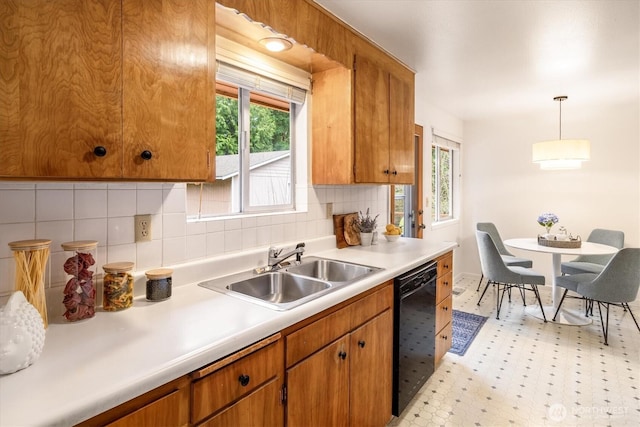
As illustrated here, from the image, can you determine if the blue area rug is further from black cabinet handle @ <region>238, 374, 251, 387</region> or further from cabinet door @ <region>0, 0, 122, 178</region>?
cabinet door @ <region>0, 0, 122, 178</region>

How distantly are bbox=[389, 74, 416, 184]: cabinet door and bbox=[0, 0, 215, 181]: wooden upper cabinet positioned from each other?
1579 mm

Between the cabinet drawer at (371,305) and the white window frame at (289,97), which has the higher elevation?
the white window frame at (289,97)

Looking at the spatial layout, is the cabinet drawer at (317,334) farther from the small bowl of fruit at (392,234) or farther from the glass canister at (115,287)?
the small bowl of fruit at (392,234)

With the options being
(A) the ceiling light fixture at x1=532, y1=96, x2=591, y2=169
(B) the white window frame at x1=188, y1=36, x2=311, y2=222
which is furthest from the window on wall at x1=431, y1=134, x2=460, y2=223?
(B) the white window frame at x1=188, y1=36, x2=311, y2=222

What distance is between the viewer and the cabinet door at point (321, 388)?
1252mm

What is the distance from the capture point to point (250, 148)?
2080 millimetres

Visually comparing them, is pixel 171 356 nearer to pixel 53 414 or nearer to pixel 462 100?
pixel 53 414

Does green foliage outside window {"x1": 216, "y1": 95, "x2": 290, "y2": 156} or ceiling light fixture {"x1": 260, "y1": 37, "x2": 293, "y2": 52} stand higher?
ceiling light fixture {"x1": 260, "y1": 37, "x2": 293, "y2": 52}

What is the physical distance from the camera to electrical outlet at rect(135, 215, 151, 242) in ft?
4.63

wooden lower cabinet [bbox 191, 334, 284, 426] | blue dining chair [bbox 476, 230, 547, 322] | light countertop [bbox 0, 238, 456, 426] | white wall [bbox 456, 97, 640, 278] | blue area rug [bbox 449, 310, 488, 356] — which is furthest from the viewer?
white wall [bbox 456, 97, 640, 278]

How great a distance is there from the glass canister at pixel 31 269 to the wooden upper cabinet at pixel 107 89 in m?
0.25

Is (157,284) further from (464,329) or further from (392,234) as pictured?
(464,329)

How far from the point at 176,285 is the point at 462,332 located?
8.78 feet

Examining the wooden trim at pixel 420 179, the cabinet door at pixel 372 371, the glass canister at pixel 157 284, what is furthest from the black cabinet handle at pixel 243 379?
the wooden trim at pixel 420 179
